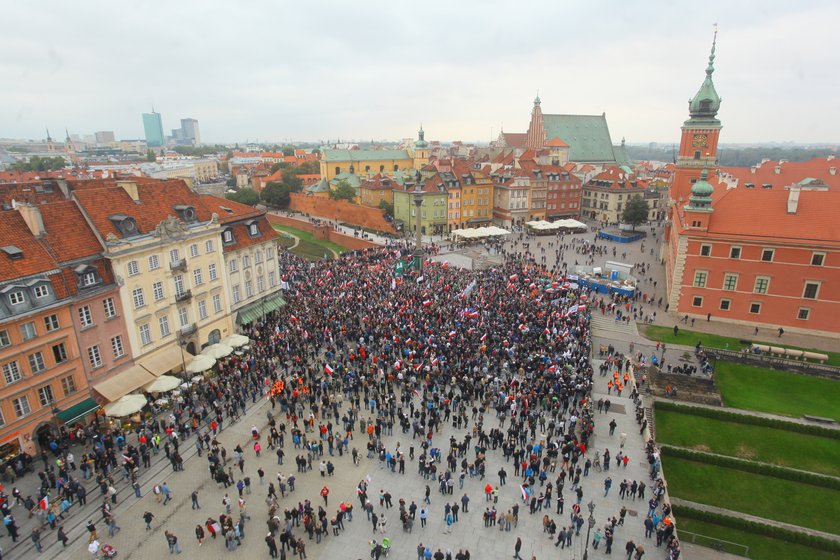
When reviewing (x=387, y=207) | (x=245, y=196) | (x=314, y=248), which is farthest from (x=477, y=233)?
(x=245, y=196)

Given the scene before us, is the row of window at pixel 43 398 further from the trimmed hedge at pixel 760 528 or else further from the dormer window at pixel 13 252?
the trimmed hedge at pixel 760 528

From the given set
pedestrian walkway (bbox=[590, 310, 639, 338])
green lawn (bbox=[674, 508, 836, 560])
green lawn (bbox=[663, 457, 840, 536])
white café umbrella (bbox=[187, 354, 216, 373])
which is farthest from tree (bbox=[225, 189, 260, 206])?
green lawn (bbox=[674, 508, 836, 560])

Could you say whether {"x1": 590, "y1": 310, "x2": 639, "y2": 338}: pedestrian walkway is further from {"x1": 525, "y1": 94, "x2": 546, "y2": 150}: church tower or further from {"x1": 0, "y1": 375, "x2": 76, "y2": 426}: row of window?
{"x1": 525, "y1": 94, "x2": 546, "y2": 150}: church tower

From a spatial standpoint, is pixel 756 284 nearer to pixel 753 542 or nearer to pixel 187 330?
pixel 753 542

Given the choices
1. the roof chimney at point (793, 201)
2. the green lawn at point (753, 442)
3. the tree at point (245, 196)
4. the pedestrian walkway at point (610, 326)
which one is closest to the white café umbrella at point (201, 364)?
the green lawn at point (753, 442)

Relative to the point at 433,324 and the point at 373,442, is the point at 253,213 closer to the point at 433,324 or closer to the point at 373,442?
the point at 433,324
